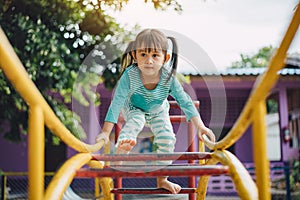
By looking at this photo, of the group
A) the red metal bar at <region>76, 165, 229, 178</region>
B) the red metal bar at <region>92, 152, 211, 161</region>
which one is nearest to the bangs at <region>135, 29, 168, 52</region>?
the red metal bar at <region>92, 152, 211, 161</region>

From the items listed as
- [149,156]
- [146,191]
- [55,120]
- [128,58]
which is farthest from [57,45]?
[55,120]

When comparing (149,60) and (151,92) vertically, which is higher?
(149,60)

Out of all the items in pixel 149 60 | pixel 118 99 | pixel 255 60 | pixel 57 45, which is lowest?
pixel 118 99

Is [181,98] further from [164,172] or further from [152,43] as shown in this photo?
[164,172]

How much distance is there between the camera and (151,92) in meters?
2.41

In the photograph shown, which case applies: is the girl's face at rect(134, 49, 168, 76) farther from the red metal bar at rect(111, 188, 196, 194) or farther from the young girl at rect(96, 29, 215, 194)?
the red metal bar at rect(111, 188, 196, 194)

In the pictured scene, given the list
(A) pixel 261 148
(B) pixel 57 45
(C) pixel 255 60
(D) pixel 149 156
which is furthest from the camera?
(C) pixel 255 60

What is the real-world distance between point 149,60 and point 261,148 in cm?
113

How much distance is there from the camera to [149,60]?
2342mm

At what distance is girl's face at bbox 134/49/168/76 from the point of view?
235cm

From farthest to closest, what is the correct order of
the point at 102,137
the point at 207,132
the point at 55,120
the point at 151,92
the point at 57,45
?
the point at 57,45
the point at 151,92
the point at 207,132
the point at 102,137
the point at 55,120

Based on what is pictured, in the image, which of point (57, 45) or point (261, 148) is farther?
point (57, 45)

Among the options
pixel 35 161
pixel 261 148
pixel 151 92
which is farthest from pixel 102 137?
pixel 261 148

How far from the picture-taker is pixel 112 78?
756 centimetres
